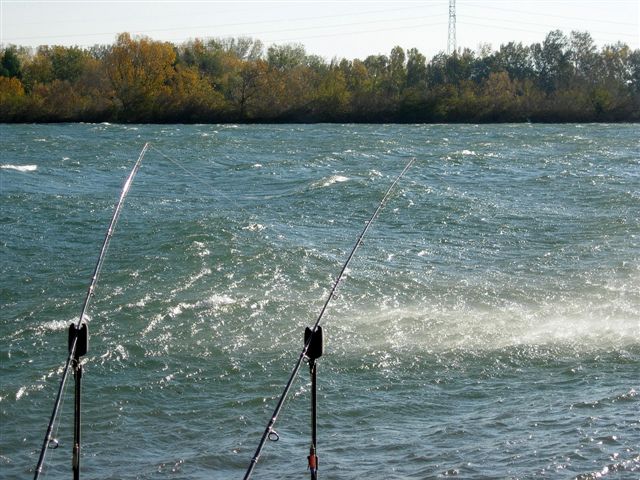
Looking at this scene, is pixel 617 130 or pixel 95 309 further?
pixel 617 130

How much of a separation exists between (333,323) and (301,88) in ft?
203

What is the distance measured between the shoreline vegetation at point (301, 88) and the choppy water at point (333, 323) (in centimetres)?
3985

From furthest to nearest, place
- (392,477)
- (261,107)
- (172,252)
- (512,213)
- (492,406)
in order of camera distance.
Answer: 1. (261,107)
2. (512,213)
3. (172,252)
4. (492,406)
5. (392,477)

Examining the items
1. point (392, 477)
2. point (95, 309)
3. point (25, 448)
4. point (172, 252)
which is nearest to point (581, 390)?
point (392, 477)

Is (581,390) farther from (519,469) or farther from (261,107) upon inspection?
(261,107)

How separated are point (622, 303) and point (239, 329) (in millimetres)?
5680

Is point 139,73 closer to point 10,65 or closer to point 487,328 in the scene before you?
point 10,65

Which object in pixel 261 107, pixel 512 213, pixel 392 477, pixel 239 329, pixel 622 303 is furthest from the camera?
pixel 261 107

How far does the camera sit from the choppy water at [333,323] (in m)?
9.95

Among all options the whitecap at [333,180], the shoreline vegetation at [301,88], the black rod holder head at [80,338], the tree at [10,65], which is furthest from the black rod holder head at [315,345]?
the tree at [10,65]

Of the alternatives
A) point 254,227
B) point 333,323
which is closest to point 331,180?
point 254,227

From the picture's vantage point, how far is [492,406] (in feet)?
36.9

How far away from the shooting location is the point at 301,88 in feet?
247

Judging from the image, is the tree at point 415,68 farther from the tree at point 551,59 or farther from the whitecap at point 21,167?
the whitecap at point 21,167
